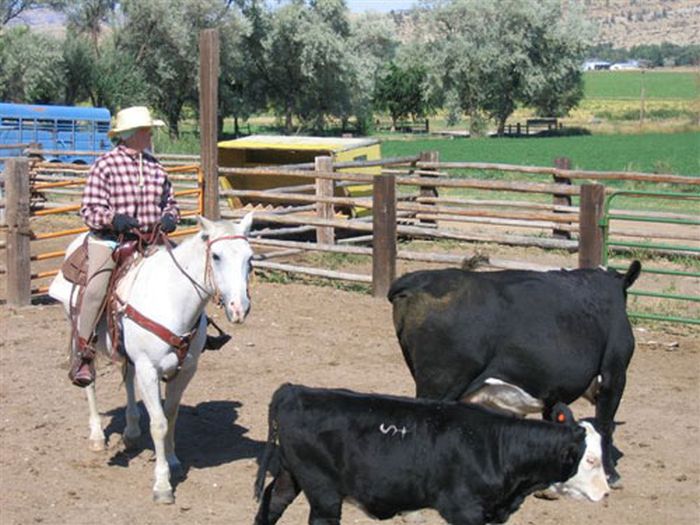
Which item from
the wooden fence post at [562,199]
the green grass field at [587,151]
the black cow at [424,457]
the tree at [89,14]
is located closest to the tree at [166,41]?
the tree at [89,14]

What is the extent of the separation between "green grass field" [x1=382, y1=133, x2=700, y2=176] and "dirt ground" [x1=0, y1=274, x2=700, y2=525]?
893 inches

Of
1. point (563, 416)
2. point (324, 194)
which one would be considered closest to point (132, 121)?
point (563, 416)

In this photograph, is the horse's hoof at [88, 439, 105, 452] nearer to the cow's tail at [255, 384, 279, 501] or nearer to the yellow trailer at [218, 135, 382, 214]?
the cow's tail at [255, 384, 279, 501]

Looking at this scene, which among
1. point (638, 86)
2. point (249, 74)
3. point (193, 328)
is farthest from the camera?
point (638, 86)

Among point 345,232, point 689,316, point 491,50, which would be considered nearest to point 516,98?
point 491,50

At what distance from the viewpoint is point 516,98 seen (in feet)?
230

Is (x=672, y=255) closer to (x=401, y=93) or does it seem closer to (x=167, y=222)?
(x=167, y=222)

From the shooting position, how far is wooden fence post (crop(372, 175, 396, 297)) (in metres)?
12.0

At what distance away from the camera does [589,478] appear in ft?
16.2

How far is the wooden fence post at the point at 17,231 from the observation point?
1090cm

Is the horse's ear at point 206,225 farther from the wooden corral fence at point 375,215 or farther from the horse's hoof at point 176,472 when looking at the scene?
the wooden corral fence at point 375,215

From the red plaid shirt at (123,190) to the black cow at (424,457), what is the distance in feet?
7.30

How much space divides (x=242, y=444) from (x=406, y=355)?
1642 millimetres

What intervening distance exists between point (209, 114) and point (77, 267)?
18.5 feet
